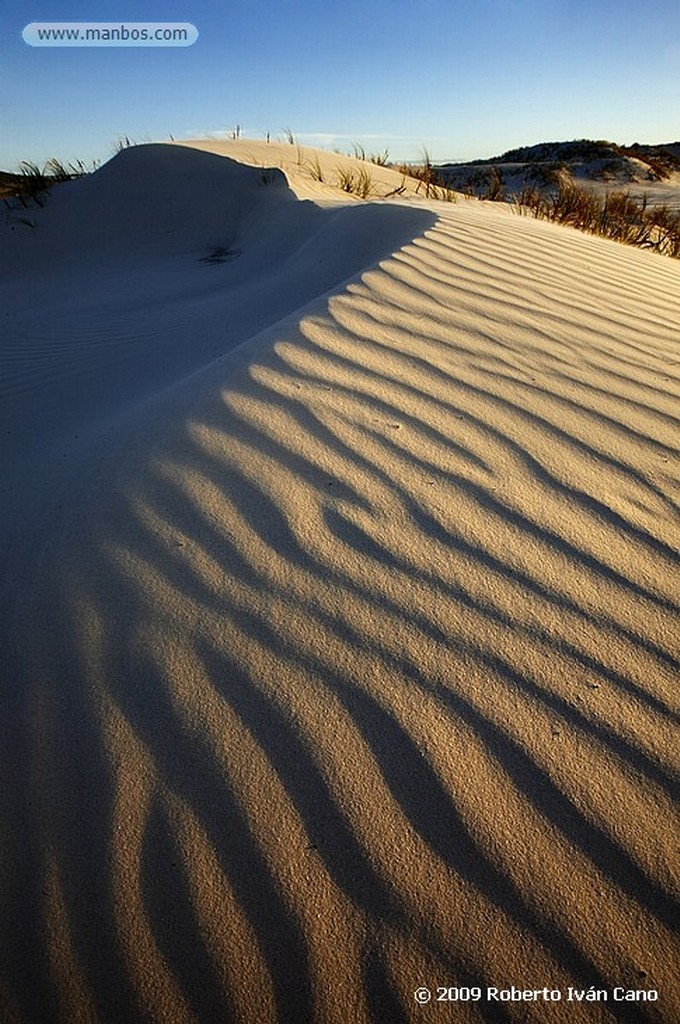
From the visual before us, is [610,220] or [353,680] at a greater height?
[353,680]

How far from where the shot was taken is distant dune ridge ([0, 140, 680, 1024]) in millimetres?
1117

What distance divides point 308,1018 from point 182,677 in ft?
2.30

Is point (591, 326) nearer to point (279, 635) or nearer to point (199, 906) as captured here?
point (279, 635)

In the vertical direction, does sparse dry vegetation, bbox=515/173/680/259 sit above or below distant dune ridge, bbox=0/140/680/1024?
below

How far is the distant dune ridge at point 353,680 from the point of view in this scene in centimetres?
112

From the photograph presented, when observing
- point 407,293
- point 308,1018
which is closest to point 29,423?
point 407,293

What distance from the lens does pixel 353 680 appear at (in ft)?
4.80

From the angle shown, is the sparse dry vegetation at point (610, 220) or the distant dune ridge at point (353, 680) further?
the sparse dry vegetation at point (610, 220)

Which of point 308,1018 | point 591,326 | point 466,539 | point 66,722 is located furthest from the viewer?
point 591,326

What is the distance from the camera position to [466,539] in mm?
1780

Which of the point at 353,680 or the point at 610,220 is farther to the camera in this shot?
the point at 610,220

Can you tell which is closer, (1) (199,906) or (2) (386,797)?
(1) (199,906)

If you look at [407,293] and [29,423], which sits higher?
[407,293]

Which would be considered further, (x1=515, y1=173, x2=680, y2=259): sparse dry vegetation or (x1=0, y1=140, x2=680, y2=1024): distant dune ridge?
(x1=515, y1=173, x2=680, y2=259): sparse dry vegetation
